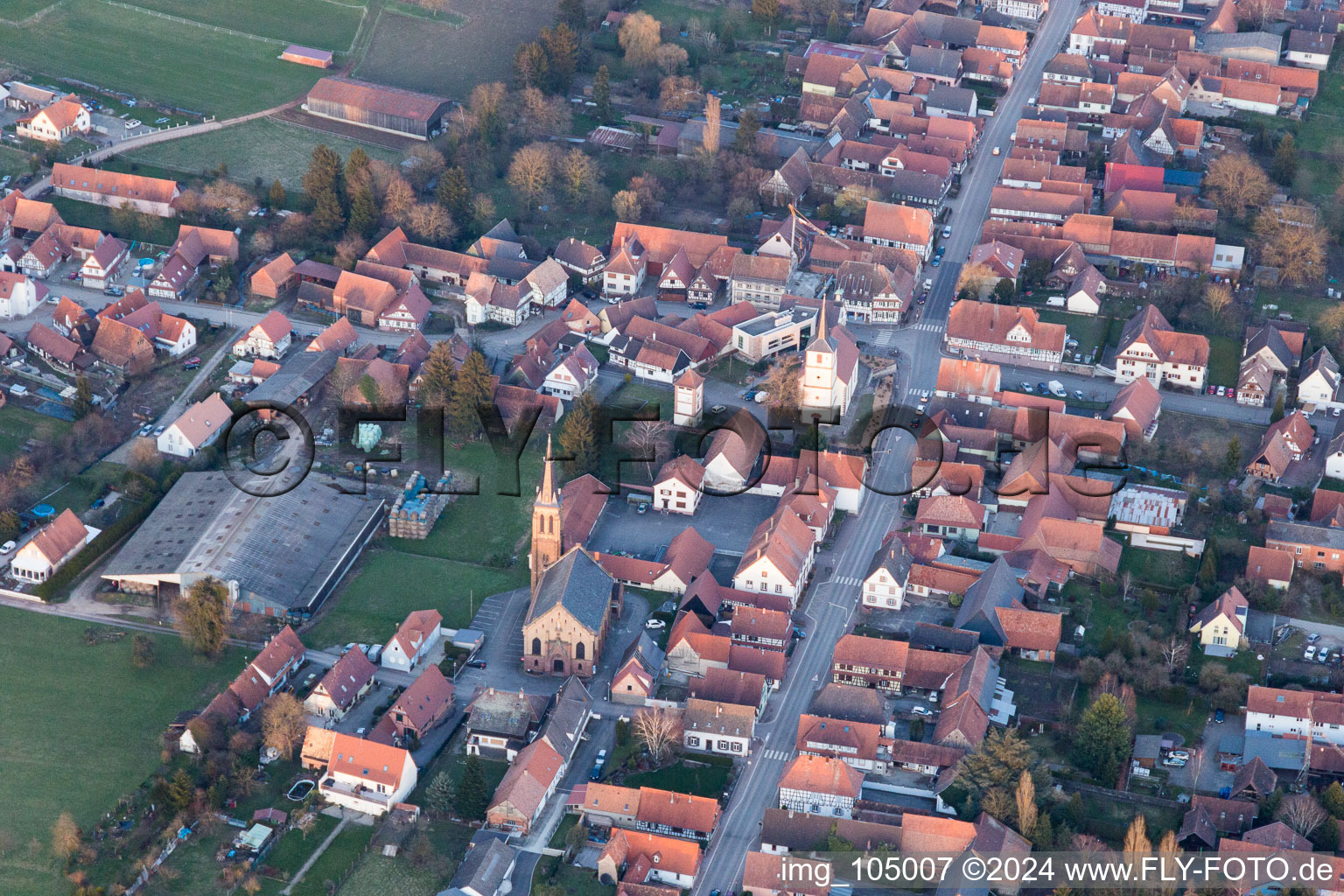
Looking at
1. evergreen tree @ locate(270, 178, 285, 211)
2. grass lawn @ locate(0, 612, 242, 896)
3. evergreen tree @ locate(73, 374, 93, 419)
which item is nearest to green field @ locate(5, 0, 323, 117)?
evergreen tree @ locate(270, 178, 285, 211)

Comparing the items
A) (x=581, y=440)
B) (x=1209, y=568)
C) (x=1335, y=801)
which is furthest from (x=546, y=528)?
(x=1335, y=801)

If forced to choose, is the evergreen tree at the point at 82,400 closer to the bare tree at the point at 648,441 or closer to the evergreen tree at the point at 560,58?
the bare tree at the point at 648,441

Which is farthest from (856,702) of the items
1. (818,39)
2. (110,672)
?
(818,39)

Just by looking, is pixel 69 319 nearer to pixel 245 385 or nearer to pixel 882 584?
pixel 245 385

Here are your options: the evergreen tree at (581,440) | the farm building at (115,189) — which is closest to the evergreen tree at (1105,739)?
the evergreen tree at (581,440)

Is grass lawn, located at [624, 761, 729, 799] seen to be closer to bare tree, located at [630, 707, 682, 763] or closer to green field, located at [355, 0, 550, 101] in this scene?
bare tree, located at [630, 707, 682, 763]

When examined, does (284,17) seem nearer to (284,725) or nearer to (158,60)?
(158,60)
